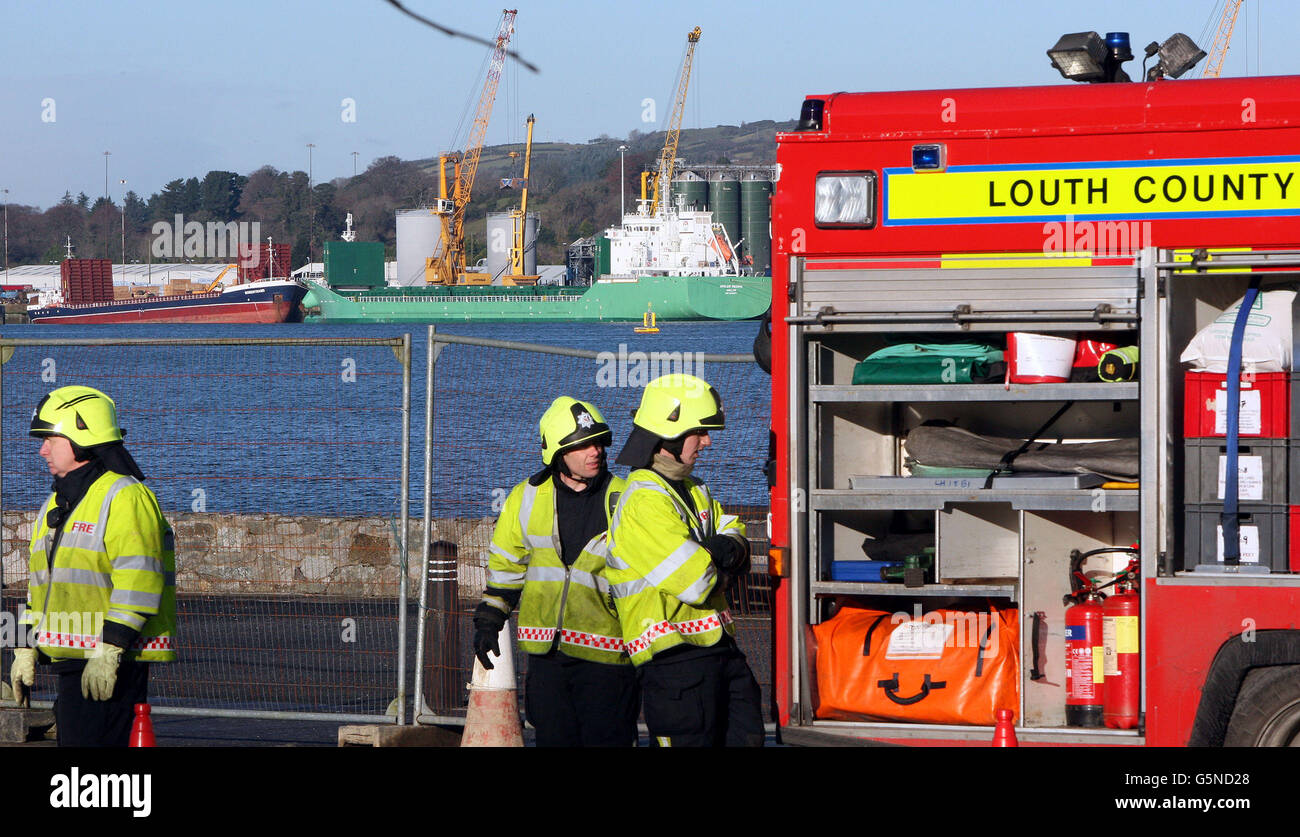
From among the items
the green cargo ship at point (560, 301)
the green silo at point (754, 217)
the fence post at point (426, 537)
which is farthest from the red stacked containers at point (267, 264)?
the fence post at point (426, 537)

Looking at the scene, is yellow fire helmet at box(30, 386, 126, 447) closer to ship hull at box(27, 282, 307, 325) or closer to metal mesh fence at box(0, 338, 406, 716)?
metal mesh fence at box(0, 338, 406, 716)

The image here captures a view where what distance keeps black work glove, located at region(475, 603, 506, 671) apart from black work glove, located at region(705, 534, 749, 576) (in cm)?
118

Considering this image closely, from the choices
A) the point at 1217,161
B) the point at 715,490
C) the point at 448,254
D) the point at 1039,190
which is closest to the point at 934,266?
the point at 1039,190

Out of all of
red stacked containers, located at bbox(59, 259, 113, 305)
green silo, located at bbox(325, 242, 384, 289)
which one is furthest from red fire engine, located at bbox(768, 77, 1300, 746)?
red stacked containers, located at bbox(59, 259, 113, 305)

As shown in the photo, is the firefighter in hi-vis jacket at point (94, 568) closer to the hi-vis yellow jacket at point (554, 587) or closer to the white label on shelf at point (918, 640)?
the hi-vis yellow jacket at point (554, 587)

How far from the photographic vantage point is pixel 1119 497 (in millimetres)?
5414

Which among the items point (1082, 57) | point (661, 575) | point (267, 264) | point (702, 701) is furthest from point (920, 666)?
point (267, 264)

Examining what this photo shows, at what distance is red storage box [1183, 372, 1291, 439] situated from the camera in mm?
5316

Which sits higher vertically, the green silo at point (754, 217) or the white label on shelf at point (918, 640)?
the green silo at point (754, 217)

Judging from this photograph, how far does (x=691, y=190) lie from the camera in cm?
12694

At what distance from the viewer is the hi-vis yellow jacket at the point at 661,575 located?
505cm

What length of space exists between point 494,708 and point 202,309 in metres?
117

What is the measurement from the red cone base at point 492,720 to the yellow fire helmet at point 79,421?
2.09 metres

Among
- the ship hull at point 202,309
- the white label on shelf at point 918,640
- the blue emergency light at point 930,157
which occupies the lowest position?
the white label on shelf at point 918,640
